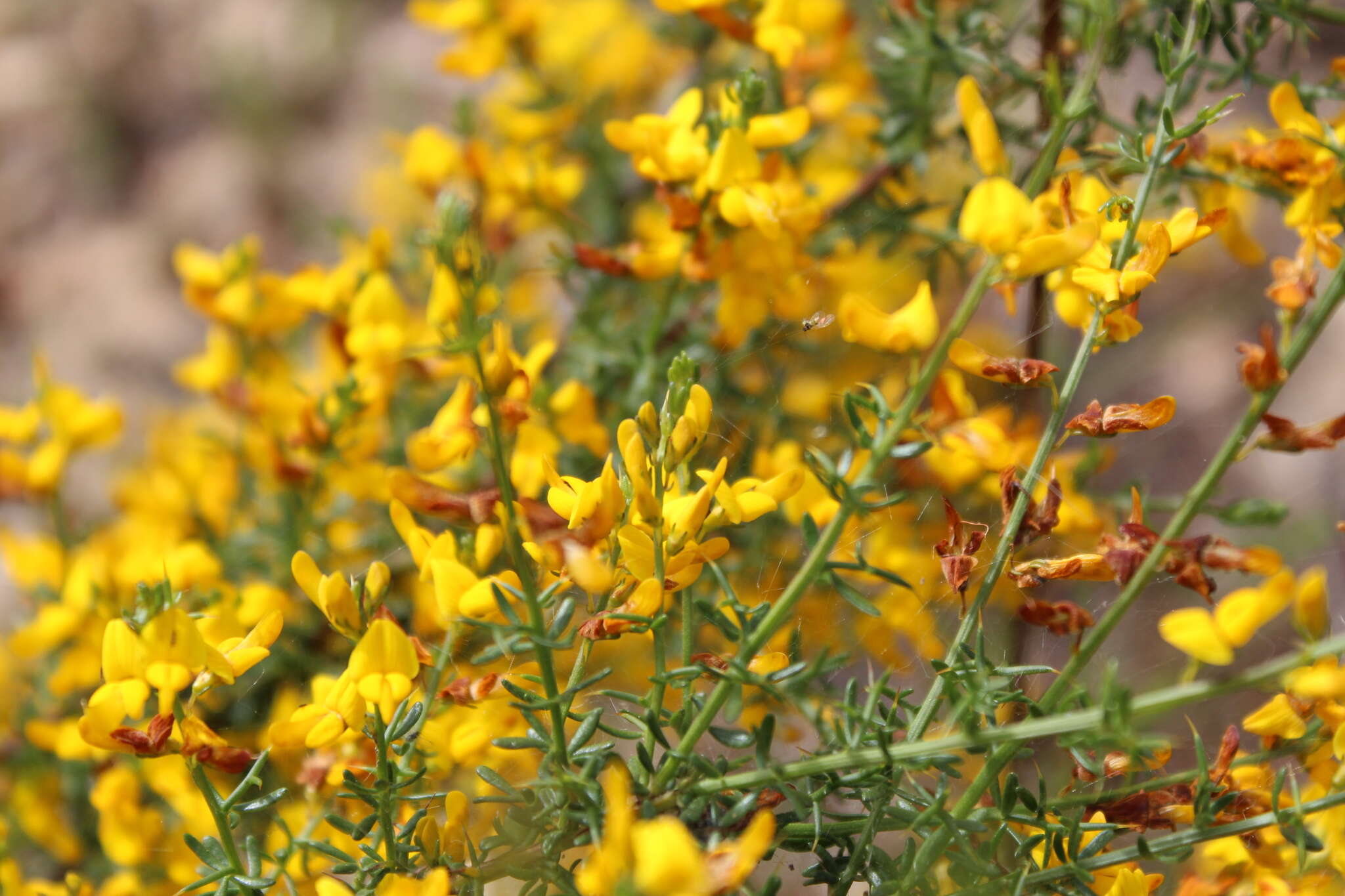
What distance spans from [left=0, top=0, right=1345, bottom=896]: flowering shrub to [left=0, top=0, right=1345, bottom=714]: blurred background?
69.1 inches

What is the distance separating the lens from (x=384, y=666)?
0.70 m

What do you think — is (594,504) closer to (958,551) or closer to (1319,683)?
(958,551)

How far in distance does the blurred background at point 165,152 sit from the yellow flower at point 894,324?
8.13 ft

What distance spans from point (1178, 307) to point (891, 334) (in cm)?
188

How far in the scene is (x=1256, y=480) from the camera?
Answer: 277cm

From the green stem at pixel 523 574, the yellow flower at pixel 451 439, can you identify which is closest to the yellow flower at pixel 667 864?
the green stem at pixel 523 574

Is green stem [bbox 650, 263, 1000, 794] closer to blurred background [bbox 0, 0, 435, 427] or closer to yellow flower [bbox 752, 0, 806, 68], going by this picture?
yellow flower [bbox 752, 0, 806, 68]

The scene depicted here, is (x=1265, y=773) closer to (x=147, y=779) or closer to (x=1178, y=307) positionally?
(x=147, y=779)

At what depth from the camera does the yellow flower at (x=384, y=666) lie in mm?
696

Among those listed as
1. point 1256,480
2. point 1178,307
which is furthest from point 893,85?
point 1256,480

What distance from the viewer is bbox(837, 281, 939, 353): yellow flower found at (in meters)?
0.65

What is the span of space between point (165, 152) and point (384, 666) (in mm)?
3744

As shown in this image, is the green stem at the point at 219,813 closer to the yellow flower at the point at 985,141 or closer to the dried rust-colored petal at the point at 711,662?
the dried rust-colored petal at the point at 711,662

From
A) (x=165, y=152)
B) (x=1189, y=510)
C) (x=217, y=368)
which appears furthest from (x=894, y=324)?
(x=165, y=152)
